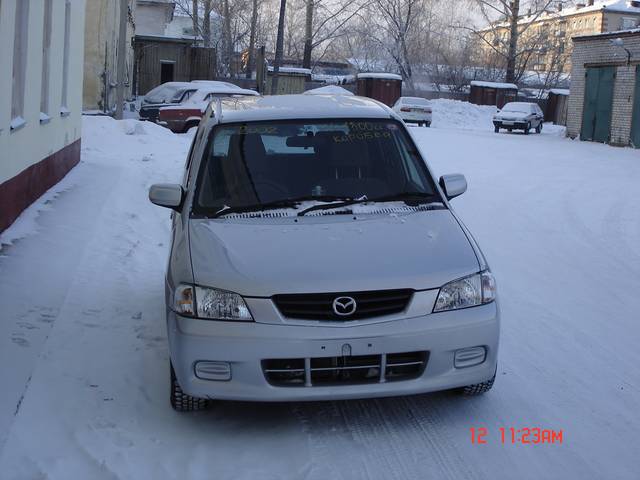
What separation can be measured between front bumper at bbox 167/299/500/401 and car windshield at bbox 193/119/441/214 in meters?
1.14

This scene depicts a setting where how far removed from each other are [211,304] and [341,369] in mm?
700

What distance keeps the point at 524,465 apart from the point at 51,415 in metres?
2.41

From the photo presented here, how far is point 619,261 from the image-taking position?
380 inches

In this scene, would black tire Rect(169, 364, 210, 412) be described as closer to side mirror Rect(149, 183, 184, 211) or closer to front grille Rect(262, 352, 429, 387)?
front grille Rect(262, 352, 429, 387)

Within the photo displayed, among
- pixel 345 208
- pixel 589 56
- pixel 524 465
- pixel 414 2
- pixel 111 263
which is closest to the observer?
Result: pixel 524 465

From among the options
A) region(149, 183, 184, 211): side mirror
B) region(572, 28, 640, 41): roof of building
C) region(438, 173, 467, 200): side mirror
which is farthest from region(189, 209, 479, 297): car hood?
region(572, 28, 640, 41): roof of building

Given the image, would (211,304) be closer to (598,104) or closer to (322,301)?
(322,301)

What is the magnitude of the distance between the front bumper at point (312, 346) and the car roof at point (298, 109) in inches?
73.0

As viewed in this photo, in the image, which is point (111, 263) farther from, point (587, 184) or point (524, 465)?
point (587, 184)

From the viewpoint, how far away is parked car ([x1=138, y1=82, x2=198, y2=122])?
82.4 ft

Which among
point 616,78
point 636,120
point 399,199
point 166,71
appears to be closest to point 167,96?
point 636,120

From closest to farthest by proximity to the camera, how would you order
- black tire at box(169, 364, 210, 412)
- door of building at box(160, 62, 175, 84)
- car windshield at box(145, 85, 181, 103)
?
black tire at box(169, 364, 210, 412)
car windshield at box(145, 85, 181, 103)
door of building at box(160, 62, 175, 84)

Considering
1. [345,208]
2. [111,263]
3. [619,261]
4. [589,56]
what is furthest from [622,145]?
[345,208]

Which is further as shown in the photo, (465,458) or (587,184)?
(587,184)
